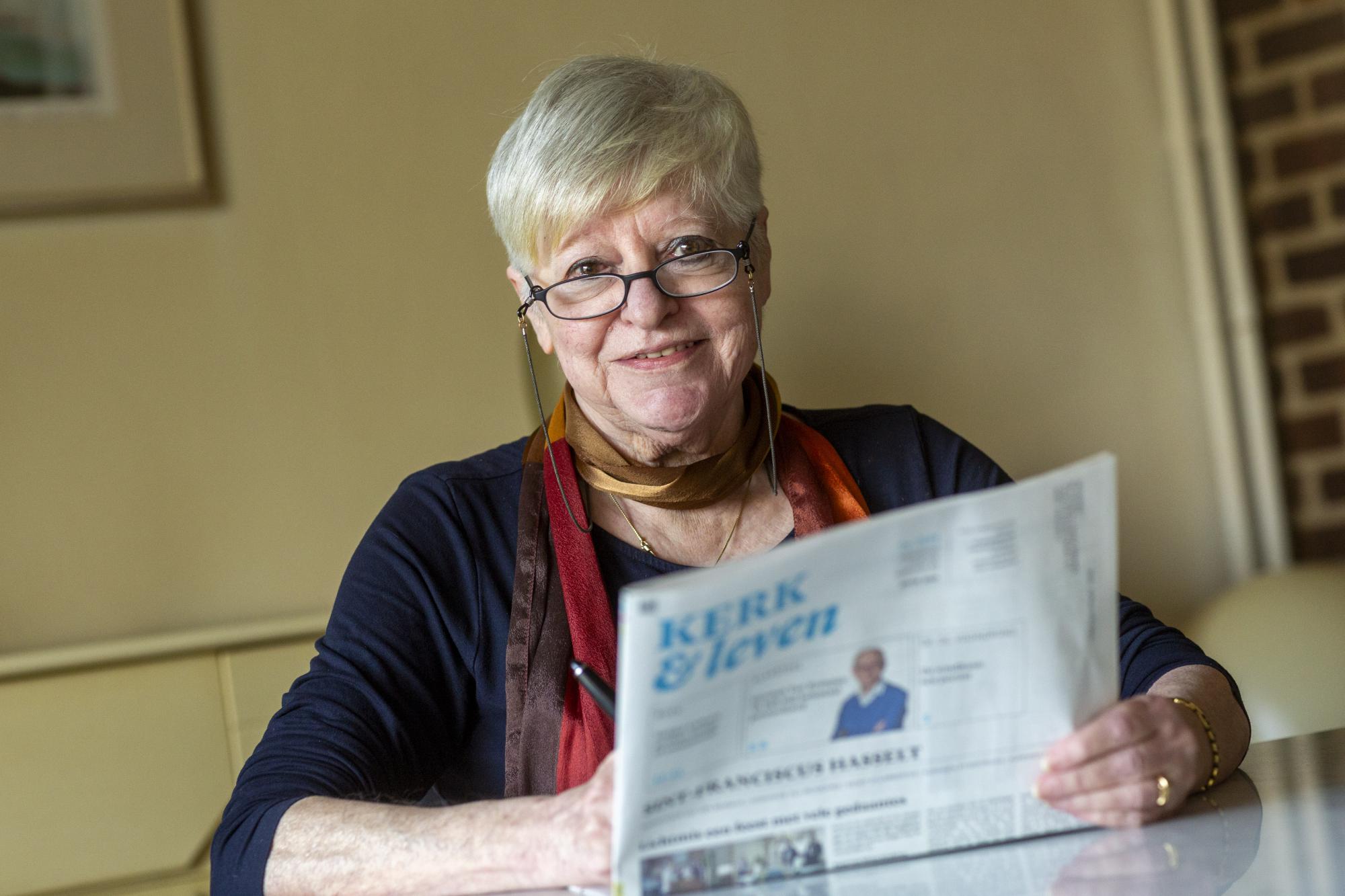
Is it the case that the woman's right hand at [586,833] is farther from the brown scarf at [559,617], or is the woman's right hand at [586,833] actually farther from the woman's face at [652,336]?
the woman's face at [652,336]

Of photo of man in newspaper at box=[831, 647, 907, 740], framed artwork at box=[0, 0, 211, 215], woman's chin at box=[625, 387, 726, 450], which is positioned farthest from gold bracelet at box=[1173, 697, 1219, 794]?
framed artwork at box=[0, 0, 211, 215]

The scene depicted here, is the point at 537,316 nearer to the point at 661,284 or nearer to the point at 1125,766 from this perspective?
the point at 661,284

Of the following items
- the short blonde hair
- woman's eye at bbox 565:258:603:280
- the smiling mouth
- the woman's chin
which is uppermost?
the short blonde hair

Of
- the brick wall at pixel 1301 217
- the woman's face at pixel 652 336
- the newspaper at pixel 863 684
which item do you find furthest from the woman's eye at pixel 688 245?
the brick wall at pixel 1301 217

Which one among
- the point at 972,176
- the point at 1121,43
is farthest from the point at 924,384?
the point at 1121,43

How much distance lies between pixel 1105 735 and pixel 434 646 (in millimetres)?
686

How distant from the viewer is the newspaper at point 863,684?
72 centimetres

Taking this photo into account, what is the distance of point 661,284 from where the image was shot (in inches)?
52.6

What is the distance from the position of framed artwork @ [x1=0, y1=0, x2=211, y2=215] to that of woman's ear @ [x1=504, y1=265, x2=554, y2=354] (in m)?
0.61

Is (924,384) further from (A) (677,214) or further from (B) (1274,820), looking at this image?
(B) (1274,820)

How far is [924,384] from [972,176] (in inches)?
15.1

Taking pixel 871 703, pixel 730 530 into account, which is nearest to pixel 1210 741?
pixel 871 703

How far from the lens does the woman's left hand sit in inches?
34.6

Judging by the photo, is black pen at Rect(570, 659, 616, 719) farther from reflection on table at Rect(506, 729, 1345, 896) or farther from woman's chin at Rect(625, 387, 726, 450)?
woman's chin at Rect(625, 387, 726, 450)
